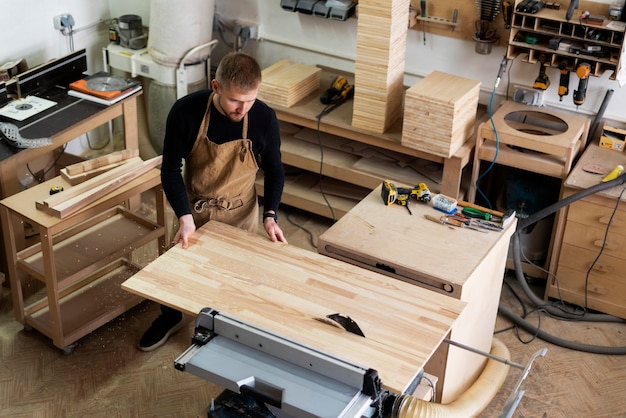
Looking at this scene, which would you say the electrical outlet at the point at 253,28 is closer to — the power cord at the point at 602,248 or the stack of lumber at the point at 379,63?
the stack of lumber at the point at 379,63

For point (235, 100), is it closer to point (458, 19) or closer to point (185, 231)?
point (185, 231)

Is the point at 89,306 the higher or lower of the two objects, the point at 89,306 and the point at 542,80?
the lower

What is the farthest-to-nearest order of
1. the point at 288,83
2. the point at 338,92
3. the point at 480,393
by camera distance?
the point at 338,92, the point at 288,83, the point at 480,393

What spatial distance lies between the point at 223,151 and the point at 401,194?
810 millimetres

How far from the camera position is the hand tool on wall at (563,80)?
13.9ft

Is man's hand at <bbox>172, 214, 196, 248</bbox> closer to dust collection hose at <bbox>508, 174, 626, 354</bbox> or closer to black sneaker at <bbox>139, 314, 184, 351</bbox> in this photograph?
black sneaker at <bbox>139, 314, 184, 351</bbox>

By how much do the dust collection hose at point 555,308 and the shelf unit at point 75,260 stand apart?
6.12 feet

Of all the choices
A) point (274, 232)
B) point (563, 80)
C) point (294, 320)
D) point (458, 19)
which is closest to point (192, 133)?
point (274, 232)

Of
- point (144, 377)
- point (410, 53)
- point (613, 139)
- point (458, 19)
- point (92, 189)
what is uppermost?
point (458, 19)

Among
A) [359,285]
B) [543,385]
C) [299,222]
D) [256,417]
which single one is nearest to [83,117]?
[299,222]

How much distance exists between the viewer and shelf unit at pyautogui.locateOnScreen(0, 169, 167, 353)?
366 centimetres

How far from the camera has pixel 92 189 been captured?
12.2 feet

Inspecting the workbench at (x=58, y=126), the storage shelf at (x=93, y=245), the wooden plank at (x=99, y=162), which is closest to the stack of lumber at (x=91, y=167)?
the wooden plank at (x=99, y=162)

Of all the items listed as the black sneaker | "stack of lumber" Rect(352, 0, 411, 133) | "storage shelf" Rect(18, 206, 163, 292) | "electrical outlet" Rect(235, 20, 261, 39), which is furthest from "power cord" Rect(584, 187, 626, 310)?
"electrical outlet" Rect(235, 20, 261, 39)
